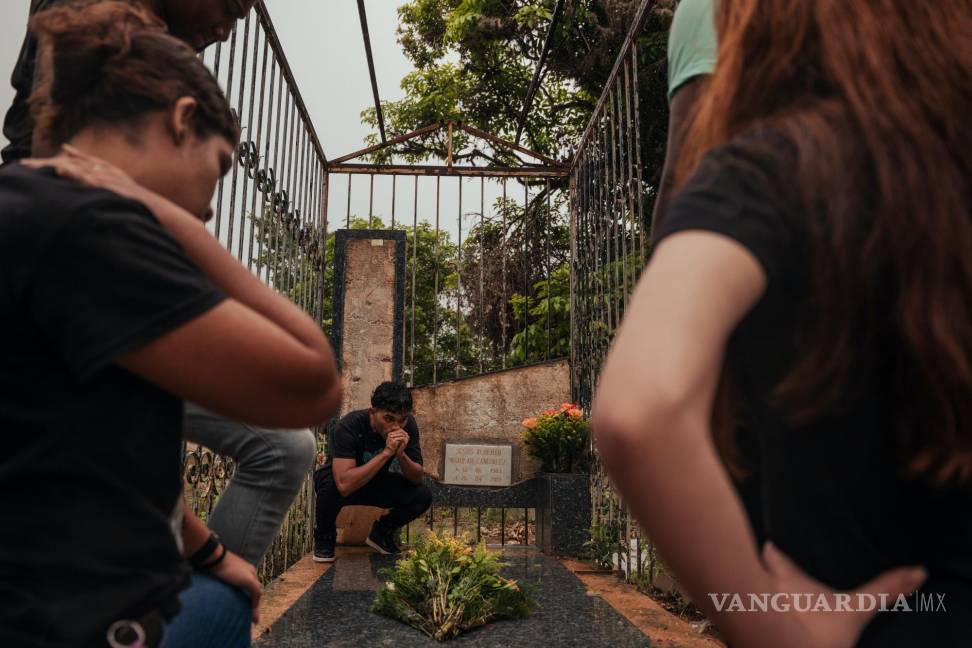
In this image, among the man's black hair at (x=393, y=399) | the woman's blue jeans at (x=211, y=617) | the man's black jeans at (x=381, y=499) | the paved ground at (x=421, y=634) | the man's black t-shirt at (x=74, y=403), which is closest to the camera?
the man's black t-shirt at (x=74, y=403)

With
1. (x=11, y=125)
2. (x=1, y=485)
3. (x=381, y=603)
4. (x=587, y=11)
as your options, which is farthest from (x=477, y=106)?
(x=1, y=485)

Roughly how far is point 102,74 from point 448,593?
2.94m

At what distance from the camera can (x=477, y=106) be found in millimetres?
13062

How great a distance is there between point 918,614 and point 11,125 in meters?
1.69

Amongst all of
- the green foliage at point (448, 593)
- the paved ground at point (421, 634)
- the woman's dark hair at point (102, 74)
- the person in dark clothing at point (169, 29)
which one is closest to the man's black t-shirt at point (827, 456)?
the woman's dark hair at point (102, 74)

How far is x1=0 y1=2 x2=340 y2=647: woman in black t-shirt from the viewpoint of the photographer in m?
0.82

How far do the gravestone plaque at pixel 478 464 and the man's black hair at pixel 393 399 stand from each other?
135 cm

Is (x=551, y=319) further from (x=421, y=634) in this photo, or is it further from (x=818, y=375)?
(x=818, y=375)

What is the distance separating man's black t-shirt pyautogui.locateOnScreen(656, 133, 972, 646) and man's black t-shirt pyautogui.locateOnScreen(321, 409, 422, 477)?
4888mm

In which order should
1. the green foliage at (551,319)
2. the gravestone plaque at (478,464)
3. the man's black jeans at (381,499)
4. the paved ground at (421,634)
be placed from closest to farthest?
1. the paved ground at (421,634)
2. the man's black jeans at (381,499)
3. the gravestone plaque at (478,464)
4. the green foliage at (551,319)

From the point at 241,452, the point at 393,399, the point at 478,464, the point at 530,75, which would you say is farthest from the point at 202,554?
the point at 530,75

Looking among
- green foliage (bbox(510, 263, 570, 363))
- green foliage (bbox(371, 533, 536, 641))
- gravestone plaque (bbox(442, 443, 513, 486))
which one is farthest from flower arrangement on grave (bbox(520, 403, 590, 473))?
green foliage (bbox(510, 263, 570, 363))

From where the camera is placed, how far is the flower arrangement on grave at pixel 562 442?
607cm

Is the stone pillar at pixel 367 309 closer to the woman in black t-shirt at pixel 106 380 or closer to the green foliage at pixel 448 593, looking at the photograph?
the green foliage at pixel 448 593
